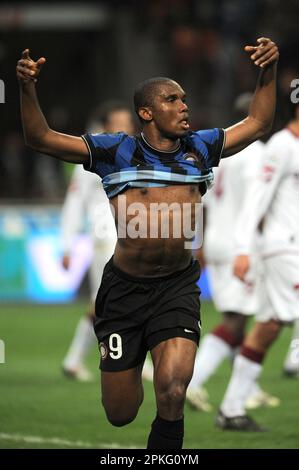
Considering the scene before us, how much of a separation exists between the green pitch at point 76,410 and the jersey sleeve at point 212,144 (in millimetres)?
2150

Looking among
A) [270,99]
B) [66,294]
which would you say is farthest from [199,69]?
[270,99]

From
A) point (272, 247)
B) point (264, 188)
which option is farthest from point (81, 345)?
point (264, 188)

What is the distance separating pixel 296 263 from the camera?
27.3ft

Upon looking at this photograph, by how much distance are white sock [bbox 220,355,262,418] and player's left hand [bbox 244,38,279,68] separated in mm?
2748

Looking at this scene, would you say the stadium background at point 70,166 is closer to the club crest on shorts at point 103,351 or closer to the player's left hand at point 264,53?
the club crest on shorts at point 103,351

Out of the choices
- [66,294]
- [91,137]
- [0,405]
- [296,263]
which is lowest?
[66,294]

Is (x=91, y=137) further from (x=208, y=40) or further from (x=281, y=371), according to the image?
(x=208, y=40)

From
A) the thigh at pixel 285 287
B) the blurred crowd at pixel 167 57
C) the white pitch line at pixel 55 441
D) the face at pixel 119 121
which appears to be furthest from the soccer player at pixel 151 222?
the blurred crowd at pixel 167 57

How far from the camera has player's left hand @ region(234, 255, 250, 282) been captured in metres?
7.95

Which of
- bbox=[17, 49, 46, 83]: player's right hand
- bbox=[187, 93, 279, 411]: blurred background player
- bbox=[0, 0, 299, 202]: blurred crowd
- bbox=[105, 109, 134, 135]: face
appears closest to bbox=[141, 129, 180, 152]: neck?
bbox=[17, 49, 46, 83]: player's right hand

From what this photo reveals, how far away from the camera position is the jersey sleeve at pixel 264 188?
27.2 feet

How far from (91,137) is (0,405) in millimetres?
3854

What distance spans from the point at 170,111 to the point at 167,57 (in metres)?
20.1

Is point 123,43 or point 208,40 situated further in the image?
point 123,43
